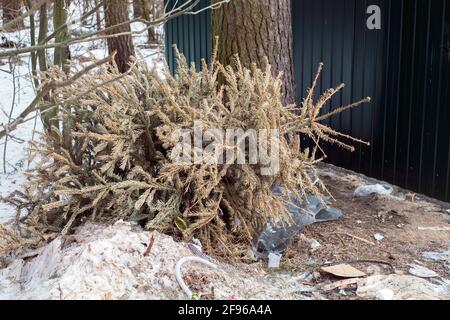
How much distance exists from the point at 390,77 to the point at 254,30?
1.42 metres

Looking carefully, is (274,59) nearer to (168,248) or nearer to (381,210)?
(381,210)

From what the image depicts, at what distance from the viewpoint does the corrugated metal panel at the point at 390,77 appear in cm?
441

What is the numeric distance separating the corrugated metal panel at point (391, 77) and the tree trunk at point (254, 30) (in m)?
1.08

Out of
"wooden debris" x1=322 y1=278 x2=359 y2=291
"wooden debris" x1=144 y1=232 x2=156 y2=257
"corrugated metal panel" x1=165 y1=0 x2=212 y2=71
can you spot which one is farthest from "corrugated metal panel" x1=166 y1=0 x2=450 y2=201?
"wooden debris" x1=144 y1=232 x2=156 y2=257

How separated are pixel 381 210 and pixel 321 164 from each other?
1.50 metres

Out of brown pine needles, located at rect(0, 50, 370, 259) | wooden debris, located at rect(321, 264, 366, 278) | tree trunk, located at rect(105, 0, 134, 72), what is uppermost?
tree trunk, located at rect(105, 0, 134, 72)

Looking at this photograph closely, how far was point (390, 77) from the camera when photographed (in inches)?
191

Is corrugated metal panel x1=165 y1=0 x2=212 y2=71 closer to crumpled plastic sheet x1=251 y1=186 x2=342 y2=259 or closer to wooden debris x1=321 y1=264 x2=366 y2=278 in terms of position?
crumpled plastic sheet x1=251 y1=186 x2=342 y2=259

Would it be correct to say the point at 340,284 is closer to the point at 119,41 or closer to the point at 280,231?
the point at 280,231

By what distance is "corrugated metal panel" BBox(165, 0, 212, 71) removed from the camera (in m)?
7.59

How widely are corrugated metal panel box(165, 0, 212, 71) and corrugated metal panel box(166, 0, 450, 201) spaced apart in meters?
2.05

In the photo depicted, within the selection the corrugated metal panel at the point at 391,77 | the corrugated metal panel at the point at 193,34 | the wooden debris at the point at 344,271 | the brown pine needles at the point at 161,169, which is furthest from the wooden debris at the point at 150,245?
the corrugated metal panel at the point at 193,34

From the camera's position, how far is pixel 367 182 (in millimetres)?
5051

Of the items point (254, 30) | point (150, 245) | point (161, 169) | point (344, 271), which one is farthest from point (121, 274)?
point (254, 30)
